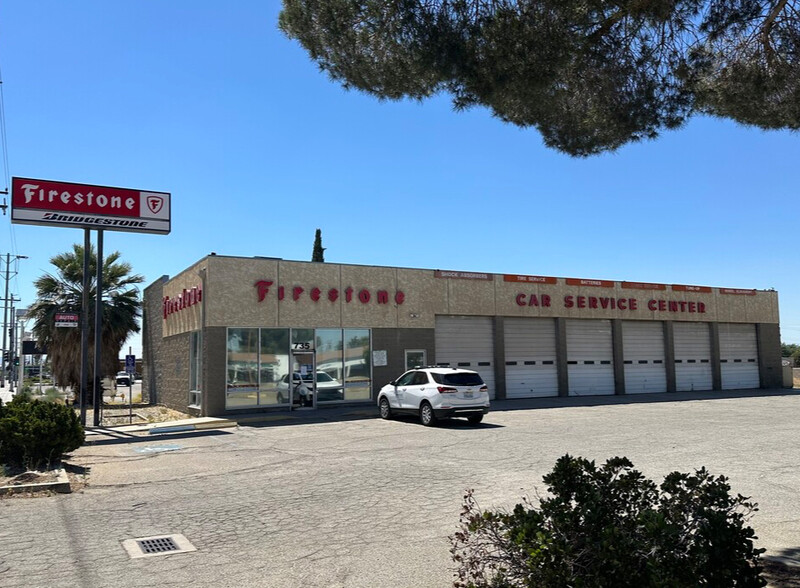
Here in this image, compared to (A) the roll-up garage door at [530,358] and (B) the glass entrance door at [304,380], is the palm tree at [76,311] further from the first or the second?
(A) the roll-up garage door at [530,358]

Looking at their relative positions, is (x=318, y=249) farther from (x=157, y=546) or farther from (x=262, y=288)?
(x=157, y=546)

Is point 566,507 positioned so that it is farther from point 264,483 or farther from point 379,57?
point 264,483

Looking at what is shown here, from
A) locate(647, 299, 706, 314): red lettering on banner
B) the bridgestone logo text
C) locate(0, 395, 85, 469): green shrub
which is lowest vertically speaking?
locate(0, 395, 85, 469): green shrub

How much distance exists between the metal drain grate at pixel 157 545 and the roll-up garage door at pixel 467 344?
827 inches

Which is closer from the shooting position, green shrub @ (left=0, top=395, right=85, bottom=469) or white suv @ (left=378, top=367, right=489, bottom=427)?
green shrub @ (left=0, top=395, right=85, bottom=469)

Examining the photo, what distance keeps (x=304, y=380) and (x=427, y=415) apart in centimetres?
677

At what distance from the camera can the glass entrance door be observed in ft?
81.1

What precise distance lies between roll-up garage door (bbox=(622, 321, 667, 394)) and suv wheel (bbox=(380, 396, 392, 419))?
1568 centimetres

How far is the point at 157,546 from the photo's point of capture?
22.9ft

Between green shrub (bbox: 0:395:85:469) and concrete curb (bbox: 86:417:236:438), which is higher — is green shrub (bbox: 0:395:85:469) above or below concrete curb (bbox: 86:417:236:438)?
above

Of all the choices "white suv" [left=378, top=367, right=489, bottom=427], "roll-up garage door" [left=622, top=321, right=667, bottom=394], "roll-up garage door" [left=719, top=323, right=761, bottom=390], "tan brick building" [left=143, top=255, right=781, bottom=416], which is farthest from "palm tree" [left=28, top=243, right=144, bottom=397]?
"roll-up garage door" [left=719, top=323, right=761, bottom=390]

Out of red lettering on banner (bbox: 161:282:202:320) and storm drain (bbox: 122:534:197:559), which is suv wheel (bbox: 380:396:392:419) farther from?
storm drain (bbox: 122:534:197:559)

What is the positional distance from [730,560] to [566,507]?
1000 millimetres

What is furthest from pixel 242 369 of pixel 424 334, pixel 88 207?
pixel 424 334
